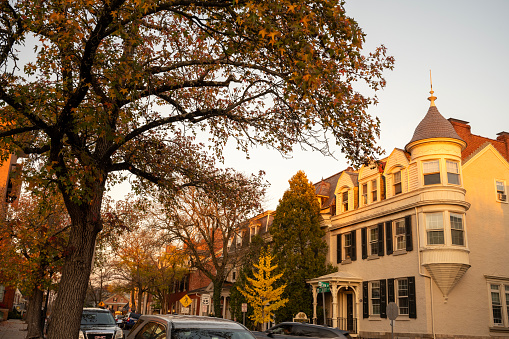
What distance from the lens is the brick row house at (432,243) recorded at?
2427 cm

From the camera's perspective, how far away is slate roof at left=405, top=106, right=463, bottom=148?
25875 mm

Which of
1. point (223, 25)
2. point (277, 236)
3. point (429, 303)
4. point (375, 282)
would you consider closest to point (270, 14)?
point (223, 25)

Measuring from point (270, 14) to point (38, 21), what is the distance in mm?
4692

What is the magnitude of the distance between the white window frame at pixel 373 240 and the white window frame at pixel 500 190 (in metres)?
7.29

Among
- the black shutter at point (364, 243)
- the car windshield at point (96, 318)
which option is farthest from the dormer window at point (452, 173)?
the car windshield at point (96, 318)

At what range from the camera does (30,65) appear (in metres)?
10.7

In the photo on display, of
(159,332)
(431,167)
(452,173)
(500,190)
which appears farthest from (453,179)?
(159,332)

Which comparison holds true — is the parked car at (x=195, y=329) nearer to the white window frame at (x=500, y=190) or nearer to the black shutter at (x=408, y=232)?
the black shutter at (x=408, y=232)

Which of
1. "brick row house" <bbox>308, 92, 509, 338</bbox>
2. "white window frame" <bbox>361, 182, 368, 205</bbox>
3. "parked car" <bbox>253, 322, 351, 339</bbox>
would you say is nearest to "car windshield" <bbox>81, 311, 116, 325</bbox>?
"parked car" <bbox>253, 322, 351, 339</bbox>

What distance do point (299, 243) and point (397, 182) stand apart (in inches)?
325

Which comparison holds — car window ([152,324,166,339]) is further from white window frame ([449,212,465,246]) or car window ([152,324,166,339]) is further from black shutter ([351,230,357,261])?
black shutter ([351,230,357,261])

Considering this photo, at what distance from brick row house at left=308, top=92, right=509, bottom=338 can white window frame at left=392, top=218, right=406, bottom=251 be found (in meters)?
0.06

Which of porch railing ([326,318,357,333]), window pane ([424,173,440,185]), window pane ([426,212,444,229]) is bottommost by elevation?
porch railing ([326,318,357,333])

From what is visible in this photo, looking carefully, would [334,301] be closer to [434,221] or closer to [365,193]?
[365,193]
